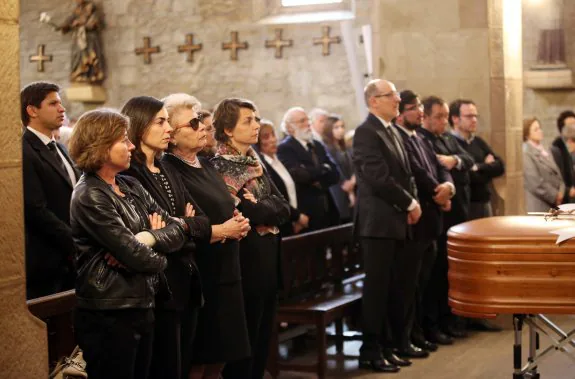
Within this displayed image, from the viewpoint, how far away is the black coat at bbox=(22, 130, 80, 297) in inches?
208

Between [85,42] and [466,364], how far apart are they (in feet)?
33.2

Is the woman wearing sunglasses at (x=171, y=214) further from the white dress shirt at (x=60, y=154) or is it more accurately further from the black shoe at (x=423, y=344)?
the black shoe at (x=423, y=344)

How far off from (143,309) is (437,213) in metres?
3.69

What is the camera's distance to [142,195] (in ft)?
14.2

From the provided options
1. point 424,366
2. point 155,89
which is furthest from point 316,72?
point 424,366

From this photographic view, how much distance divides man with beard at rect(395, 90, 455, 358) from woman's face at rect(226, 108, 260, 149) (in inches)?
83.4

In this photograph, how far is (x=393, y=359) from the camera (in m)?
6.91

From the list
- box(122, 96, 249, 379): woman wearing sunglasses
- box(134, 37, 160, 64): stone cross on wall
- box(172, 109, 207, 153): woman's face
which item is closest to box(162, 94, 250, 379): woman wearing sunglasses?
box(172, 109, 207, 153): woman's face

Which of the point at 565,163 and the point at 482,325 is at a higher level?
the point at 565,163

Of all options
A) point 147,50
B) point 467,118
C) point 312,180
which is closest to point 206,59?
point 147,50

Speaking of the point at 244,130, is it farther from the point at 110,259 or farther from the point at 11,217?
the point at 11,217

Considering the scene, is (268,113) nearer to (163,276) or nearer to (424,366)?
(424,366)

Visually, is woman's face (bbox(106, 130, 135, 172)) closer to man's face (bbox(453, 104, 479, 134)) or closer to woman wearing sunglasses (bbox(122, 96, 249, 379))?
woman wearing sunglasses (bbox(122, 96, 249, 379))

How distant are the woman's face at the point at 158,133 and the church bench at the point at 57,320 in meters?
0.74
